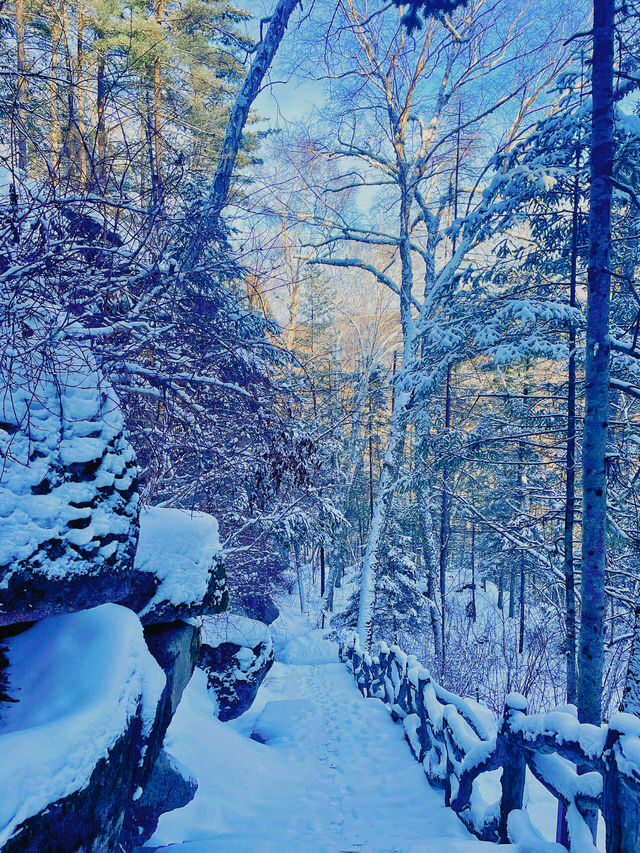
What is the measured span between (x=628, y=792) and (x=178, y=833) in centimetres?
343

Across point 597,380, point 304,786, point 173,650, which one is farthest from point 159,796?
point 597,380

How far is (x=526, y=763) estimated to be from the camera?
A: 9.37ft

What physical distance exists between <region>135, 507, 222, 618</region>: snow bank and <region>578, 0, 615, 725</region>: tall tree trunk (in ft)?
11.9

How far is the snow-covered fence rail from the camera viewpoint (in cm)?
196

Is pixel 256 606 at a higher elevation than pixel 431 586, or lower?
lower

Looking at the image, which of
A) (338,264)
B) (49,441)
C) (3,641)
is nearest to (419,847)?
(3,641)

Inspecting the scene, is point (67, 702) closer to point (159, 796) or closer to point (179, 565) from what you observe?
point (179, 565)

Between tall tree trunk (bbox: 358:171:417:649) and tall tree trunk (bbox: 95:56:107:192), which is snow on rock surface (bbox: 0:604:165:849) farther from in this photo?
tall tree trunk (bbox: 358:171:417:649)

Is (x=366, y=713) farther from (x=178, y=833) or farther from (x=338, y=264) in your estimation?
(x=338, y=264)

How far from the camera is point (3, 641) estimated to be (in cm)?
239

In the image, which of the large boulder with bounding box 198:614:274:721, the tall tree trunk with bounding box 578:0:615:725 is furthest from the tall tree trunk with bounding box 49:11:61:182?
the large boulder with bounding box 198:614:274:721

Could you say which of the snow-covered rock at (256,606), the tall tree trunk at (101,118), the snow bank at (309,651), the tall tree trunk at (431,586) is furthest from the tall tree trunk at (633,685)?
the snow bank at (309,651)

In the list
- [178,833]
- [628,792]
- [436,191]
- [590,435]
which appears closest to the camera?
[628,792]

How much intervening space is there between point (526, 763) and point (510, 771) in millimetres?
137
